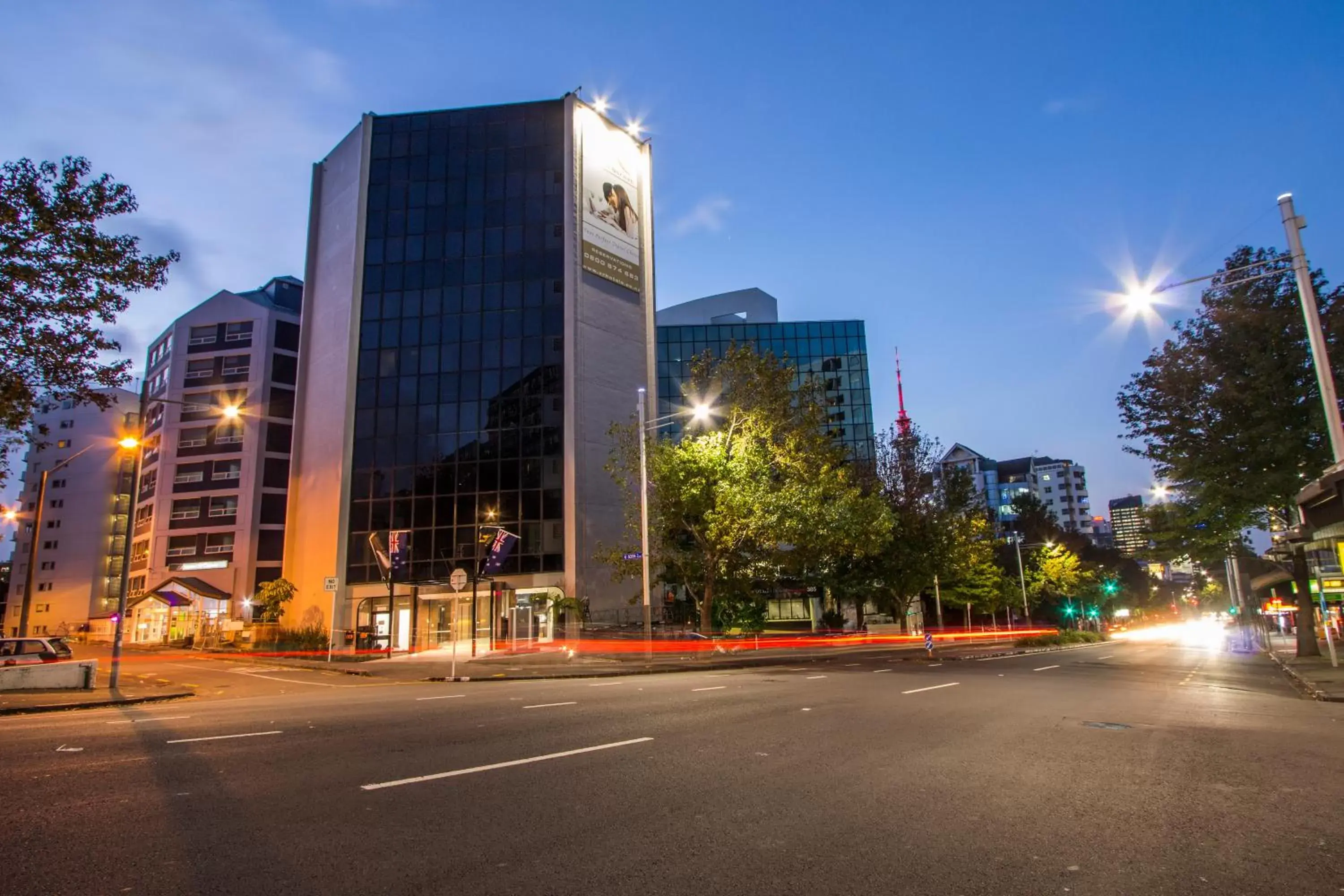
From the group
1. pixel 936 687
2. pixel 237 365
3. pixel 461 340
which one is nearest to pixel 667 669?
pixel 936 687

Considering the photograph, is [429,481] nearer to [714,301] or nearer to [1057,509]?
[714,301]

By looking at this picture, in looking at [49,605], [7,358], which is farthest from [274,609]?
[49,605]

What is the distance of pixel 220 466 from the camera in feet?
205

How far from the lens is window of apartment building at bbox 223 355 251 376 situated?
210 feet

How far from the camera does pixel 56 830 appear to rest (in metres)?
5.22

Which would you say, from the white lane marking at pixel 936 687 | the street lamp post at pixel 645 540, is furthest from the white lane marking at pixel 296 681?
the white lane marking at pixel 936 687

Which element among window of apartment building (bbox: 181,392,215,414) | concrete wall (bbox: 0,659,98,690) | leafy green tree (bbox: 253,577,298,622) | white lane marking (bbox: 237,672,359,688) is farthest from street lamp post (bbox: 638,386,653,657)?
window of apartment building (bbox: 181,392,215,414)

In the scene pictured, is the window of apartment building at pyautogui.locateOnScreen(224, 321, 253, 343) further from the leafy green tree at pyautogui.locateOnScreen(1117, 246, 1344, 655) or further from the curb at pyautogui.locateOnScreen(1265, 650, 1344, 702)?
the curb at pyautogui.locateOnScreen(1265, 650, 1344, 702)

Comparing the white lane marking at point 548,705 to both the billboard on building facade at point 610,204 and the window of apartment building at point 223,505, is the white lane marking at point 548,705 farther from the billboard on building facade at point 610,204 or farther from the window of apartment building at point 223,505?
the window of apartment building at point 223,505

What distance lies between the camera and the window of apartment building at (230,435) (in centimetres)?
6241

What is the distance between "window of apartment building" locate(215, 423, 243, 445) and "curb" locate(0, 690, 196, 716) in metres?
50.6

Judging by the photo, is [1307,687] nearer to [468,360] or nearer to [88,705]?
[88,705]

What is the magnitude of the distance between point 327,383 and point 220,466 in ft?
75.0

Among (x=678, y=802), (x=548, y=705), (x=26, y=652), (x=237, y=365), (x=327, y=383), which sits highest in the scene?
(x=237, y=365)
